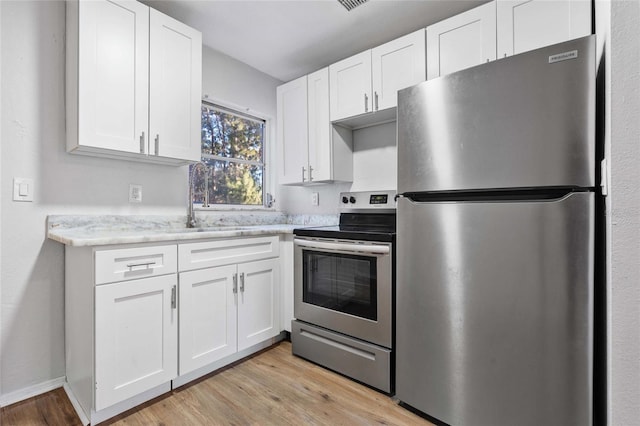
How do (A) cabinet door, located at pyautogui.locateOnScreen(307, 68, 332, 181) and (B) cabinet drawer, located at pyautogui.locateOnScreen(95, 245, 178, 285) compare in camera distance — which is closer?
(B) cabinet drawer, located at pyautogui.locateOnScreen(95, 245, 178, 285)

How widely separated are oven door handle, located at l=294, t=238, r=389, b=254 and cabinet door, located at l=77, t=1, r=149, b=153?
3.90ft

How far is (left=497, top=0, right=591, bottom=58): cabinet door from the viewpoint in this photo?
151 cm

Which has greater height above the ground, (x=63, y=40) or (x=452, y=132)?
(x=63, y=40)

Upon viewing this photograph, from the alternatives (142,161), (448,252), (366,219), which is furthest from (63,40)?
(448,252)

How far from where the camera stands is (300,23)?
2.30m

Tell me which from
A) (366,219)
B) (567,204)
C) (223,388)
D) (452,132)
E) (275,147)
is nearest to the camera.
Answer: (567,204)

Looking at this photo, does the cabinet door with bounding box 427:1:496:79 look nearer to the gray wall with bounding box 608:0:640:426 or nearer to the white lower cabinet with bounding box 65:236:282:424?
the gray wall with bounding box 608:0:640:426

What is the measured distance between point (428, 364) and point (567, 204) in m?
0.92

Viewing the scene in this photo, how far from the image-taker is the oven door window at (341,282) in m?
1.83

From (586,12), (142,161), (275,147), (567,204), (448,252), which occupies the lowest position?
(448,252)

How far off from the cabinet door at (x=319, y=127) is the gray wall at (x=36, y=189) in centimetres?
152

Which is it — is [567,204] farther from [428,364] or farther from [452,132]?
[428,364]

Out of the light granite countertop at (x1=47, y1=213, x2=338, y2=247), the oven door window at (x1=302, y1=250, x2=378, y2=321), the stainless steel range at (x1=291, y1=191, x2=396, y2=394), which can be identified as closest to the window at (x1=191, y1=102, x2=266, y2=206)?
the light granite countertop at (x1=47, y1=213, x2=338, y2=247)

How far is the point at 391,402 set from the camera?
1684mm
